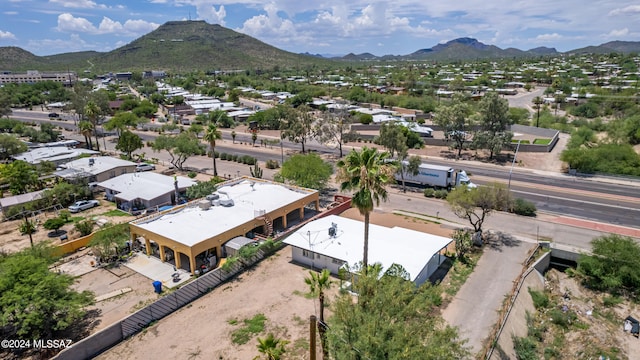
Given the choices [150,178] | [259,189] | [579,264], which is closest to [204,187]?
[259,189]

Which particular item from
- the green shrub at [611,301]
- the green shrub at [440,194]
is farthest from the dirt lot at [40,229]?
the green shrub at [611,301]

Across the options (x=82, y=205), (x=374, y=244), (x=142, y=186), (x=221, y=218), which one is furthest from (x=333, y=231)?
(x=82, y=205)

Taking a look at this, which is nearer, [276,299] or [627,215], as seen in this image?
[276,299]

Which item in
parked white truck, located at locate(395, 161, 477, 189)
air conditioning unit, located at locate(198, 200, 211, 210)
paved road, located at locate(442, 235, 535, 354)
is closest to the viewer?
paved road, located at locate(442, 235, 535, 354)

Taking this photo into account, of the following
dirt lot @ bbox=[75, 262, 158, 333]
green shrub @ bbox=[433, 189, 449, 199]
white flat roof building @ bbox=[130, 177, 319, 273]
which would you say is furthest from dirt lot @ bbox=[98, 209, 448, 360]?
green shrub @ bbox=[433, 189, 449, 199]

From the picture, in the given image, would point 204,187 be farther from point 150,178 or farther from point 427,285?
point 427,285

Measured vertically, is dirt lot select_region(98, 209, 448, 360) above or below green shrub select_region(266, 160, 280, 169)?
below

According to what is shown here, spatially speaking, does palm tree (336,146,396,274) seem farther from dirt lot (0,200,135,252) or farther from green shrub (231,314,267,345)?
dirt lot (0,200,135,252)
